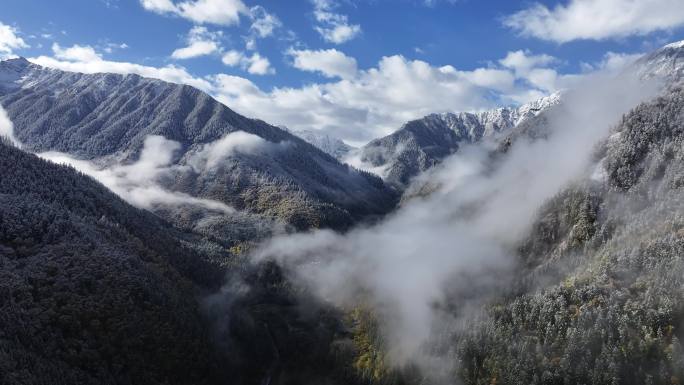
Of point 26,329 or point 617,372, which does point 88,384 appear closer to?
point 26,329

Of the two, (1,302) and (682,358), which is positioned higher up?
(682,358)

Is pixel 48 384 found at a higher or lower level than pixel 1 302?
lower

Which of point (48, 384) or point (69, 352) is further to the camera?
point (69, 352)

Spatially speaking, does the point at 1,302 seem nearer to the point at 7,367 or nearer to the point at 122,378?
the point at 7,367

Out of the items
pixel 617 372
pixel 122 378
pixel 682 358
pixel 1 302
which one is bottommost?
pixel 122 378

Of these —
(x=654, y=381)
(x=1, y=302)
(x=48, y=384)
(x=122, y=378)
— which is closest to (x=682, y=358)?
(x=654, y=381)

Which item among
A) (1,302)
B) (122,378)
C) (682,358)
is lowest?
(122,378)

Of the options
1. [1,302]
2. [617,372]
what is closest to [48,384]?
[1,302]

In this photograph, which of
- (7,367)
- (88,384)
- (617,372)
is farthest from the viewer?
(617,372)

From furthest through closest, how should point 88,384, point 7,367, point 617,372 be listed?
1. point 617,372
2. point 88,384
3. point 7,367
